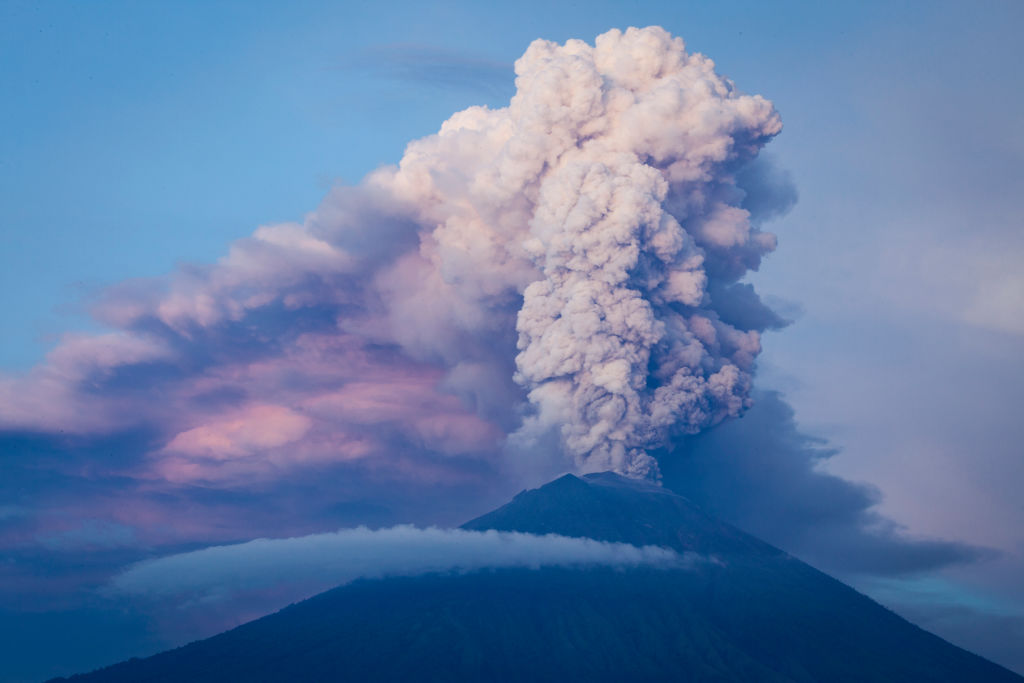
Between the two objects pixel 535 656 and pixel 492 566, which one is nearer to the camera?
pixel 535 656

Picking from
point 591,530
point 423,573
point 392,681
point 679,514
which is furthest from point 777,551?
point 392,681

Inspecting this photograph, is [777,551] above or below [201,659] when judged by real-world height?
above

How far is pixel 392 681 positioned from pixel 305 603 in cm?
1769

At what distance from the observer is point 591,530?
65875mm

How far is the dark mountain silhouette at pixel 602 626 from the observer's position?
179 ft

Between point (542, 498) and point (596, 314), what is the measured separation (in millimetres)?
22633

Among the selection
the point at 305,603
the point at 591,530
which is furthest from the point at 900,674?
the point at 305,603

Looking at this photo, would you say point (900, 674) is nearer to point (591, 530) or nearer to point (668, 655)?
point (668, 655)

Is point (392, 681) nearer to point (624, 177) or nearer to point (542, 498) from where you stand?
point (542, 498)

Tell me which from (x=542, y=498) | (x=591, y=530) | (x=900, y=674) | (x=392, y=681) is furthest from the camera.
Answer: (x=542, y=498)

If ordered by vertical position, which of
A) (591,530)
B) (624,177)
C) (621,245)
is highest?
(624,177)

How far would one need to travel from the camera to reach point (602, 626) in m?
59.2

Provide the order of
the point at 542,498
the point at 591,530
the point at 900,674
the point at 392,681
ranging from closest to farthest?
1. the point at 392,681
2. the point at 900,674
3. the point at 591,530
4. the point at 542,498

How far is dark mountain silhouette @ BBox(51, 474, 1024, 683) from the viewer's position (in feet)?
179
